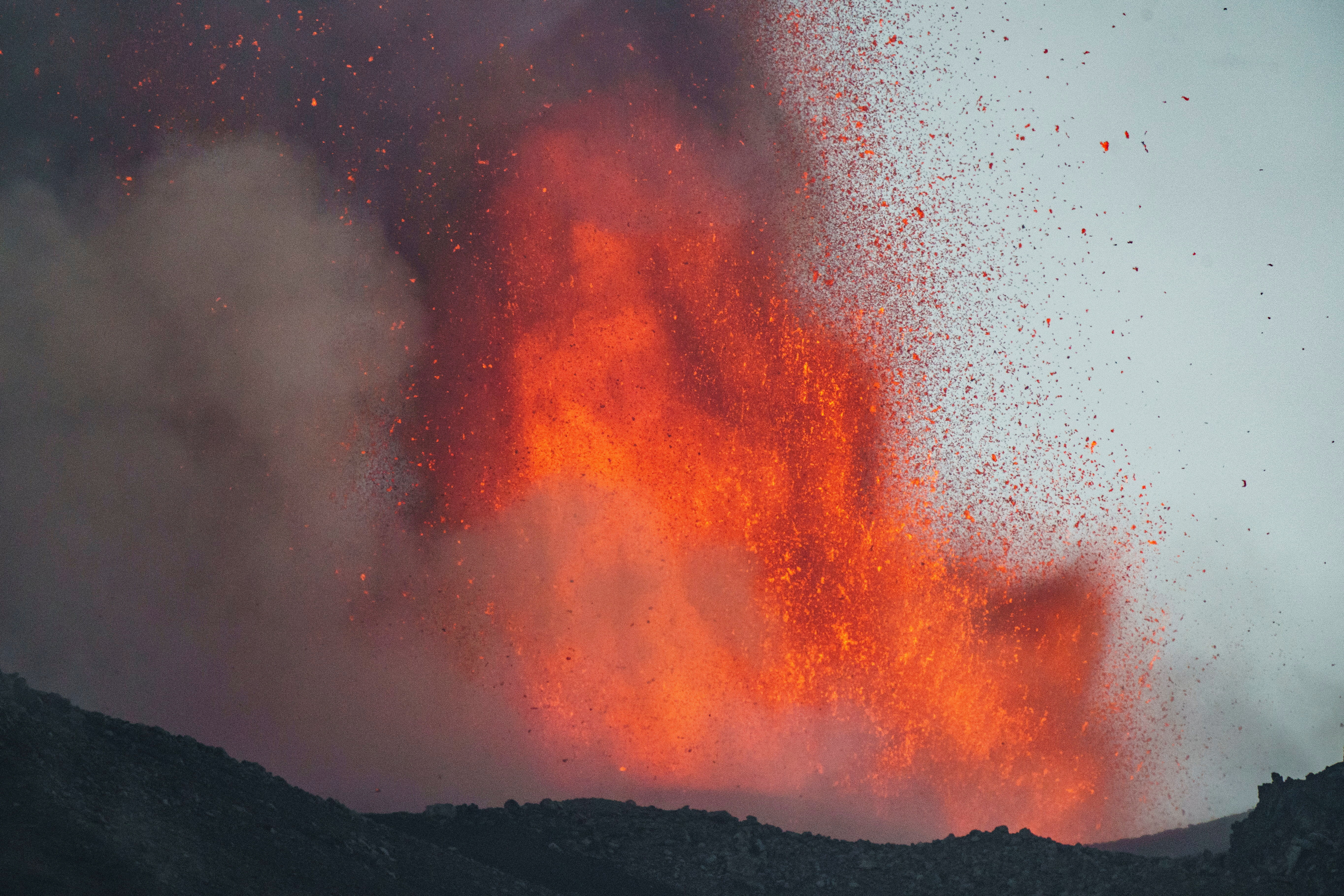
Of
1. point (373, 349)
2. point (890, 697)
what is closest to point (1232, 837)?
point (890, 697)

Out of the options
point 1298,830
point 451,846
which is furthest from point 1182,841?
point 451,846

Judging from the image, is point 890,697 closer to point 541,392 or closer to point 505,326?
point 541,392

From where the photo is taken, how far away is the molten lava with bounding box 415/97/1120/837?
22.0 meters

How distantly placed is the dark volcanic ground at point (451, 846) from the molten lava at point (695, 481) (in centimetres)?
504

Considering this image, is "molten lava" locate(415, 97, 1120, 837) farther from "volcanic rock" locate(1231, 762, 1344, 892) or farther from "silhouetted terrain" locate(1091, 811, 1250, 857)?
"volcanic rock" locate(1231, 762, 1344, 892)

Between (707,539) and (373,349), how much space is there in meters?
8.05

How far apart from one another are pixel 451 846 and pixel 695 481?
9.73m

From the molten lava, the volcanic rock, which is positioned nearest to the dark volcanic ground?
the volcanic rock

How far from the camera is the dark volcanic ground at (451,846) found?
30.7 feet

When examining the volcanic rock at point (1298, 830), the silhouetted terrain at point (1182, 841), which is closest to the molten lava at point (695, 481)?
the silhouetted terrain at point (1182, 841)

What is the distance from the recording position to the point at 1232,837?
14.3 metres

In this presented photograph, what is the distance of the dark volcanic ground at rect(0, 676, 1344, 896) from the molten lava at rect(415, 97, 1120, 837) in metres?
5.04

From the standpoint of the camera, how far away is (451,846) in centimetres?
1520

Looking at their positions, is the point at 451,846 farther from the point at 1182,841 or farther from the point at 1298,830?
the point at 1182,841
